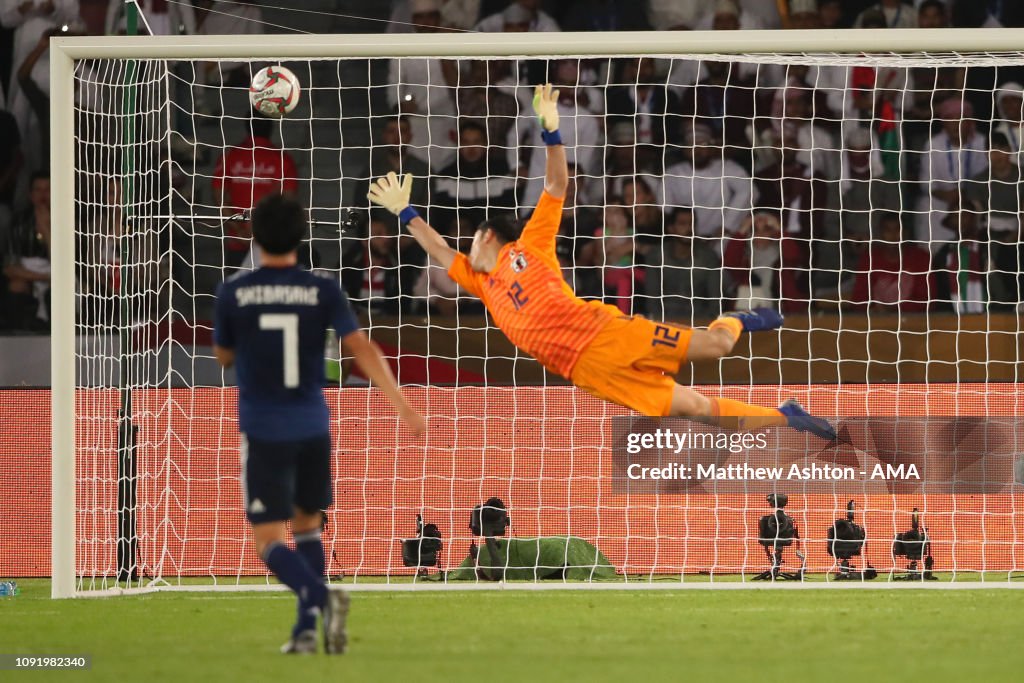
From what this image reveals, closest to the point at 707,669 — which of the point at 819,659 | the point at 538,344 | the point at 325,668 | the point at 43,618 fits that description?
the point at 819,659

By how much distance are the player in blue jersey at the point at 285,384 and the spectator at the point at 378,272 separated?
20.5 feet

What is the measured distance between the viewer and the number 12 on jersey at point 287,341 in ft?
17.6

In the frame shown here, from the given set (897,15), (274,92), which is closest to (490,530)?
(274,92)

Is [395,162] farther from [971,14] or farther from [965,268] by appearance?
[971,14]

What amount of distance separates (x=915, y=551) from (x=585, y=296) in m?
3.25

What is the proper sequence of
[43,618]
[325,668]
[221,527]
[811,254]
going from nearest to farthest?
[325,668] < [43,618] < [221,527] < [811,254]

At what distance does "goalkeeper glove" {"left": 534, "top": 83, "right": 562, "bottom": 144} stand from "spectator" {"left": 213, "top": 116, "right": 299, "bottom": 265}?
4675 mm

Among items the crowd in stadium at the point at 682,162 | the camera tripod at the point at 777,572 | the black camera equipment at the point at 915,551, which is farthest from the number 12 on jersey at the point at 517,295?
the black camera equipment at the point at 915,551

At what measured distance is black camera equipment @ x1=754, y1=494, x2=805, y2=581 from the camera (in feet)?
33.0

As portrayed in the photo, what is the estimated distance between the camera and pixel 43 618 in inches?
279

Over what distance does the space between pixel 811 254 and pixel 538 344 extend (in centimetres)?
466

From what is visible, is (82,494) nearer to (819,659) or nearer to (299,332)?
(299,332)

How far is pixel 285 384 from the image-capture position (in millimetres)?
5383

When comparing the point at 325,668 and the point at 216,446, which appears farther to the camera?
the point at 216,446
